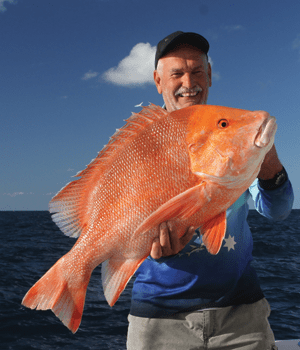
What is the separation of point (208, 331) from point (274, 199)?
103 centimetres

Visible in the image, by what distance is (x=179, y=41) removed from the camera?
2471 millimetres

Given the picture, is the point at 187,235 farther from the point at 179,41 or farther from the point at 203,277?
the point at 179,41

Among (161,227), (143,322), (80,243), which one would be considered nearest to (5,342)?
(143,322)

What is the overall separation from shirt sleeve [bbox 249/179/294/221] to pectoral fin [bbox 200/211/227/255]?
27.5 inches

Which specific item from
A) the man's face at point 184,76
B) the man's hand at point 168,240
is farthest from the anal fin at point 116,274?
the man's face at point 184,76

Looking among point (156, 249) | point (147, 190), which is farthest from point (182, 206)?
point (156, 249)

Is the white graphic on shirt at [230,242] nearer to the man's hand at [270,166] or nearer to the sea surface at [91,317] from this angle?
the man's hand at [270,166]

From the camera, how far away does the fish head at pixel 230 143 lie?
1.54 meters

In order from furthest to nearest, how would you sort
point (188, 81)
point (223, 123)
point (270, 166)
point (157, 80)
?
point (157, 80)
point (188, 81)
point (270, 166)
point (223, 123)

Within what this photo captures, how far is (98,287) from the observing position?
7.82 metres

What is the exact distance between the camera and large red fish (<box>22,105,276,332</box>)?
Result: 1.55 m

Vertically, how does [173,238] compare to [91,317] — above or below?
above

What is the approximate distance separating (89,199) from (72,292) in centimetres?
54

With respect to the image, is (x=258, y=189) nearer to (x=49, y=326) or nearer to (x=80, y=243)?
(x=80, y=243)
